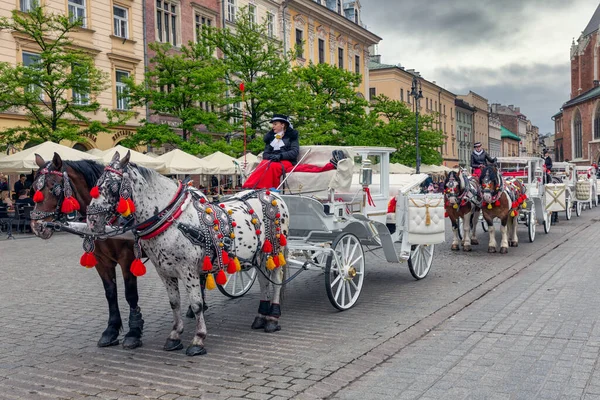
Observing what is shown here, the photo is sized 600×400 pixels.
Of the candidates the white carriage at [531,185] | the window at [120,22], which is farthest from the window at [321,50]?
the white carriage at [531,185]

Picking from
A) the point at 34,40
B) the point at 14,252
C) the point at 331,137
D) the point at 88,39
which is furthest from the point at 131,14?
the point at 14,252

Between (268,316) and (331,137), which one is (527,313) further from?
(331,137)

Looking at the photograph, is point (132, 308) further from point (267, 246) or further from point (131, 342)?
point (267, 246)

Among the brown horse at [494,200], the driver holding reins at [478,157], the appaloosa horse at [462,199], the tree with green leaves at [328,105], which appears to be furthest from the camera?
the tree with green leaves at [328,105]

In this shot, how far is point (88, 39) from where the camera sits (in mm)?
27406

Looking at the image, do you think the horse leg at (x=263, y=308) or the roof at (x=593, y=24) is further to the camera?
the roof at (x=593, y=24)

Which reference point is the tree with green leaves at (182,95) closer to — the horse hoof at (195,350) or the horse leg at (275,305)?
the horse leg at (275,305)

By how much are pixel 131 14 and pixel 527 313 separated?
27.4 metres

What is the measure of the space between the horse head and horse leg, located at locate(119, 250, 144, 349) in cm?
68

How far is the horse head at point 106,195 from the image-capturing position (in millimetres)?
5250

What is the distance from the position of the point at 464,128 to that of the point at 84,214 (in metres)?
89.1

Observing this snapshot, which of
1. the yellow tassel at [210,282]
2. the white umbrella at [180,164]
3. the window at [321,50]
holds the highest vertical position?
the window at [321,50]

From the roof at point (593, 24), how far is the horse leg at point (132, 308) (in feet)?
295

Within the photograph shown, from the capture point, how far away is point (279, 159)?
7426 millimetres
